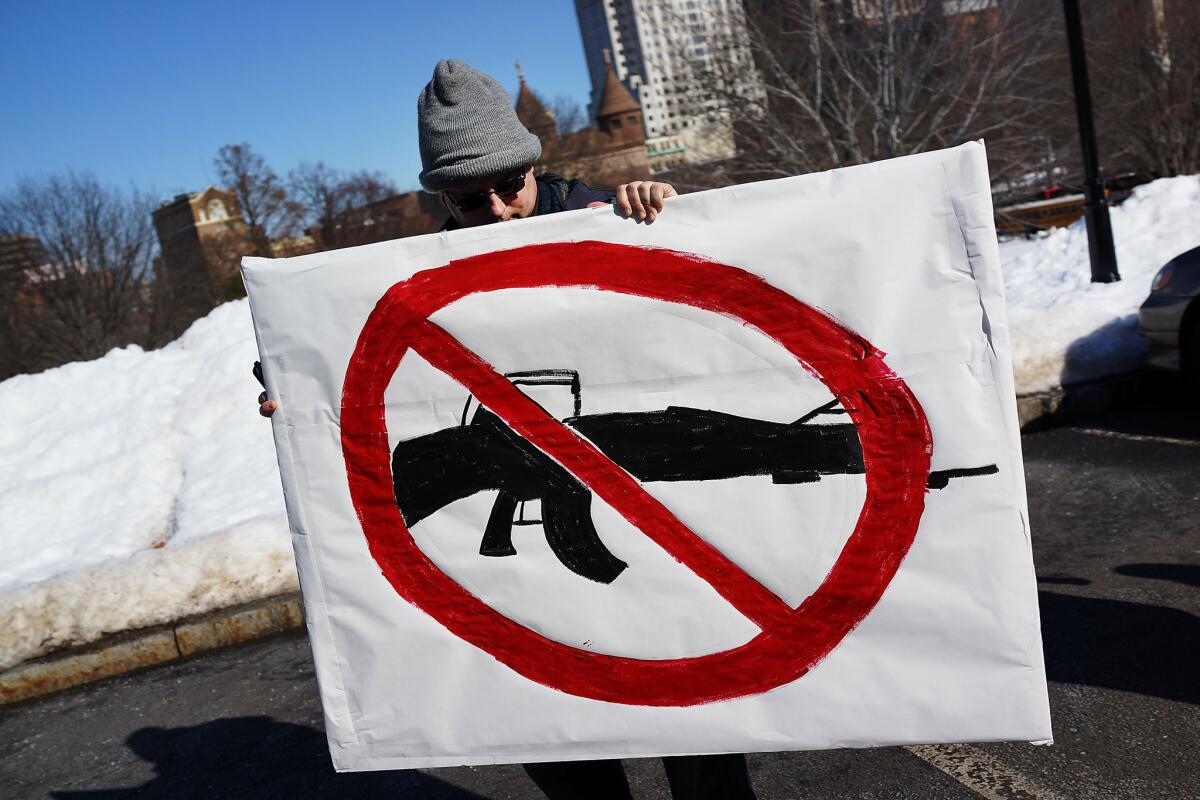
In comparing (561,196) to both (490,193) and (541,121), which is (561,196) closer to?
(490,193)

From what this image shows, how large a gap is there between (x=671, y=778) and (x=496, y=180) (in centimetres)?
145

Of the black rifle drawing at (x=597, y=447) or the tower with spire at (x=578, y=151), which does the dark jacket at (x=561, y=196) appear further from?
the tower with spire at (x=578, y=151)

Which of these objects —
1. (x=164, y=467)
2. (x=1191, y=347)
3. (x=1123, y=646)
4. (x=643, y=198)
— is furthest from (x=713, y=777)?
(x=164, y=467)

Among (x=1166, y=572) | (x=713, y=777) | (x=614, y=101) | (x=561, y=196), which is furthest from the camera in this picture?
(x=614, y=101)

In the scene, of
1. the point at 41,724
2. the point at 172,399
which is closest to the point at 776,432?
the point at 41,724

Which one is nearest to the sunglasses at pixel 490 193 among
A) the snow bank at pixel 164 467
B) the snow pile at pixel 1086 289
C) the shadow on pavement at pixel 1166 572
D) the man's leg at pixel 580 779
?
the man's leg at pixel 580 779

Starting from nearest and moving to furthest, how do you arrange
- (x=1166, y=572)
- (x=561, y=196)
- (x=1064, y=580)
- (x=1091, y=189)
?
(x=561, y=196) → (x=1166, y=572) → (x=1064, y=580) → (x=1091, y=189)

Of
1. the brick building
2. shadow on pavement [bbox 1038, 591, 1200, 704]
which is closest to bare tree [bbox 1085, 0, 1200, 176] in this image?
shadow on pavement [bbox 1038, 591, 1200, 704]

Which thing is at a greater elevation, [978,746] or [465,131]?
[465,131]

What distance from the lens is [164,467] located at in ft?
25.4

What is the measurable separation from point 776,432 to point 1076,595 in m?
2.80

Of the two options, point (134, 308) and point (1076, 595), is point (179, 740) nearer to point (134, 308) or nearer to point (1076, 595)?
point (1076, 595)

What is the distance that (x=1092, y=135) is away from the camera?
1020 centimetres

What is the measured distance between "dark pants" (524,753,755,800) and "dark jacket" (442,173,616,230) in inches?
51.5
